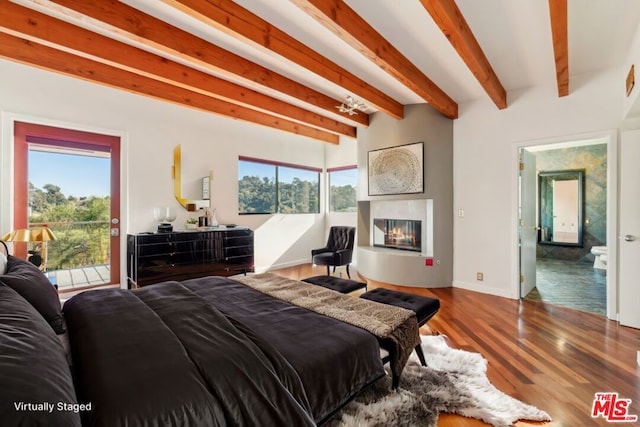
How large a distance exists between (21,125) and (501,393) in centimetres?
513

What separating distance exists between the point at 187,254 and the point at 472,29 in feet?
13.4

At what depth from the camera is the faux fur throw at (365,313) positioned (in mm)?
1667

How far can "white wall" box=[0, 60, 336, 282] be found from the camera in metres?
3.29

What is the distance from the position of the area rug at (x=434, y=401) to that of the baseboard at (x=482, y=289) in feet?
7.02

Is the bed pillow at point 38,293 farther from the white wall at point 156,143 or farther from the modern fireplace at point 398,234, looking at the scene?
the modern fireplace at point 398,234

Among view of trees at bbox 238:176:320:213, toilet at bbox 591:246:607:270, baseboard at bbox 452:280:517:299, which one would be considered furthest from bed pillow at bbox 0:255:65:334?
toilet at bbox 591:246:607:270

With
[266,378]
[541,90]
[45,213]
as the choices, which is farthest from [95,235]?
[541,90]

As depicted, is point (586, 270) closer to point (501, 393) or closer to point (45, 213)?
point (501, 393)

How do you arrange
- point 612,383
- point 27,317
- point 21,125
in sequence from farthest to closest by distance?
point 21,125
point 612,383
point 27,317

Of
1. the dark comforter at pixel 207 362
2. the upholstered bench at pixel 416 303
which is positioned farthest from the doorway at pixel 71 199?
the upholstered bench at pixel 416 303

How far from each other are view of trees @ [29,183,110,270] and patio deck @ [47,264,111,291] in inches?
2.5

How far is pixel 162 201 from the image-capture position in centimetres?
429

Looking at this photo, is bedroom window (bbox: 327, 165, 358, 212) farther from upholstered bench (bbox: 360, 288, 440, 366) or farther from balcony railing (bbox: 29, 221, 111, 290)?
balcony railing (bbox: 29, 221, 111, 290)

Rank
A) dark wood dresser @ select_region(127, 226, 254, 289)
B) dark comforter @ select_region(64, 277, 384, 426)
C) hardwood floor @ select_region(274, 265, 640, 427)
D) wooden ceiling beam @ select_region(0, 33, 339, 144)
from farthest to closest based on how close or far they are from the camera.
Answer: dark wood dresser @ select_region(127, 226, 254, 289) < wooden ceiling beam @ select_region(0, 33, 339, 144) < hardwood floor @ select_region(274, 265, 640, 427) < dark comforter @ select_region(64, 277, 384, 426)
